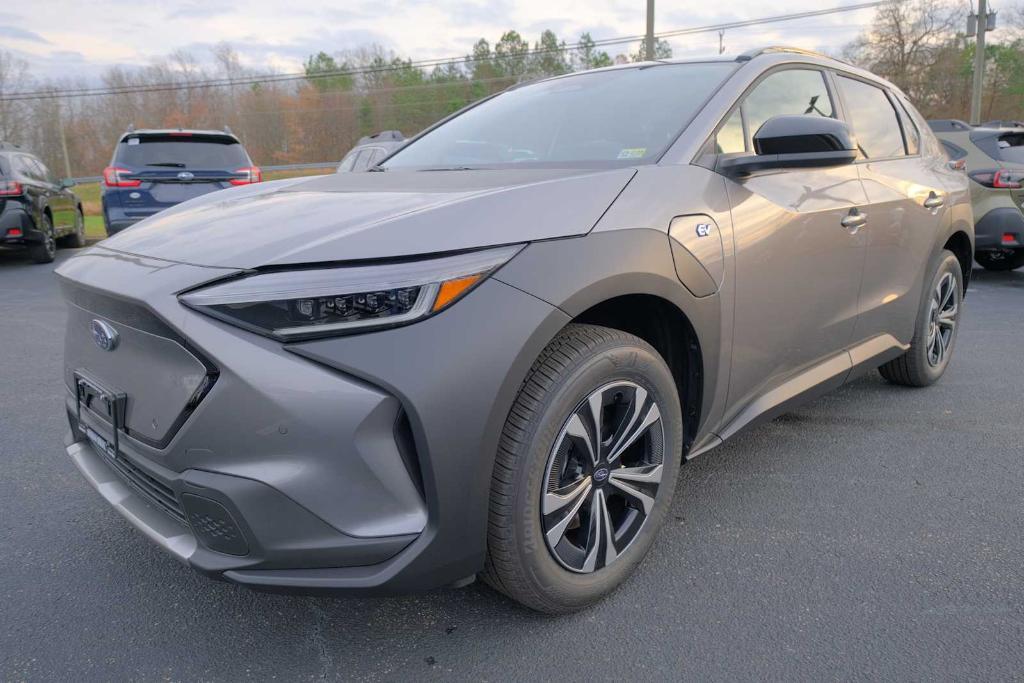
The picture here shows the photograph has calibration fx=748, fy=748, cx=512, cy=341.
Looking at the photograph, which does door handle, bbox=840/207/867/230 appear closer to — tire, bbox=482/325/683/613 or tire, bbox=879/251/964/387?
tire, bbox=879/251/964/387

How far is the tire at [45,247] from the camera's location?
32.8 feet

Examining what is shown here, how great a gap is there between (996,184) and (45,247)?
11.4 meters

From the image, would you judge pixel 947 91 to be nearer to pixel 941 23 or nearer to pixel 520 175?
pixel 941 23

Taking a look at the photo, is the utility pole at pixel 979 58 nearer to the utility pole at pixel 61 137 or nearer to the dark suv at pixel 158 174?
the dark suv at pixel 158 174

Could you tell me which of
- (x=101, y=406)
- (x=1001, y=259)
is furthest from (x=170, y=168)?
(x=1001, y=259)

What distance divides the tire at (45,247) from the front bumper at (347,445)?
32.5ft

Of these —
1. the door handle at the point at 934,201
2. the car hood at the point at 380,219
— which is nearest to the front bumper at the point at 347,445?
the car hood at the point at 380,219

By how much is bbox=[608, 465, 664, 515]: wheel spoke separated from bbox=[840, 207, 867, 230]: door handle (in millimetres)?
1352

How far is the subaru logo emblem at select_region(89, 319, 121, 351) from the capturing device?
6.28 feet

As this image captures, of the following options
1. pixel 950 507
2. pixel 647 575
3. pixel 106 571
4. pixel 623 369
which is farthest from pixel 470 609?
pixel 950 507

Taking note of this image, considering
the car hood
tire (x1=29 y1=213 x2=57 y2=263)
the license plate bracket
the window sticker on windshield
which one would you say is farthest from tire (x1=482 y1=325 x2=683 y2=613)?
tire (x1=29 y1=213 x2=57 y2=263)

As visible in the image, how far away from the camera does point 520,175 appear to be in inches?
90.6

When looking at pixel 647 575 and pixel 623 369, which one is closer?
pixel 623 369

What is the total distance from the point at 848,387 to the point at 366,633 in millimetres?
3248
